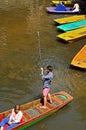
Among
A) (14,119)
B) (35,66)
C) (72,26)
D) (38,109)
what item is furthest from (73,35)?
(14,119)

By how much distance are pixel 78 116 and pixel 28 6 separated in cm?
2018

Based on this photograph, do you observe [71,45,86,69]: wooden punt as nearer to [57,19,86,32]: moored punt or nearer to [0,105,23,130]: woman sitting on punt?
[57,19,86,32]: moored punt

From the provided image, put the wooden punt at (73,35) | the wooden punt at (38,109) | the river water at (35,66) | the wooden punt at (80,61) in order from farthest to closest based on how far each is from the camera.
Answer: the wooden punt at (73,35), the wooden punt at (80,61), the river water at (35,66), the wooden punt at (38,109)

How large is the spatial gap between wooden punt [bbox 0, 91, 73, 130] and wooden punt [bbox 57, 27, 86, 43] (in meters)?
7.53

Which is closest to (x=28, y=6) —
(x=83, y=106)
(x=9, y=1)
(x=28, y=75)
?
(x=9, y=1)

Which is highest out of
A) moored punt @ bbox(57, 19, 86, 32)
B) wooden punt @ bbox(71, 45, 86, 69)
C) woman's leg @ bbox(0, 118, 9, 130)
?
moored punt @ bbox(57, 19, 86, 32)

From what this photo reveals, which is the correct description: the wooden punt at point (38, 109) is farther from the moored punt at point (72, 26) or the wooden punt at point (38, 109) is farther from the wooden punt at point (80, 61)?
the moored punt at point (72, 26)

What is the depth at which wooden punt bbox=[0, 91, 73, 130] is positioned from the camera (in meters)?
12.0

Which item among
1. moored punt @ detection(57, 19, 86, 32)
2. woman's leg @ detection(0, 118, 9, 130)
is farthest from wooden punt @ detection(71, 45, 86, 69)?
woman's leg @ detection(0, 118, 9, 130)

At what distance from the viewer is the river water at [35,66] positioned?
44.0ft

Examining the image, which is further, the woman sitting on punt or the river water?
the river water

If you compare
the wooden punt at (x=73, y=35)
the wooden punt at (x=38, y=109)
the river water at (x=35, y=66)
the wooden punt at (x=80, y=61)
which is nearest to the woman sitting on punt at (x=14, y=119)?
the wooden punt at (x=38, y=109)

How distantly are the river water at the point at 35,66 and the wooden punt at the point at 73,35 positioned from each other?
0.36 meters

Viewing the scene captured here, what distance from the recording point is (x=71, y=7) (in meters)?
30.8
